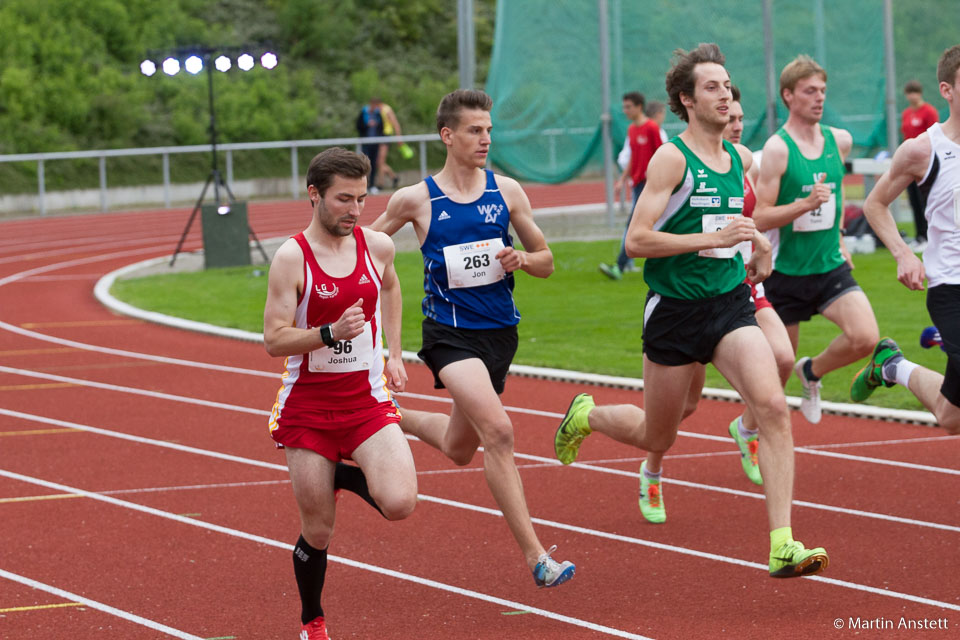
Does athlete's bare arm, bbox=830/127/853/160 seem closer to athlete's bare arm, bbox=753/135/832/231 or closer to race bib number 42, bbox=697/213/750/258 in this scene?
athlete's bare arm, bbox=753/135/832/231

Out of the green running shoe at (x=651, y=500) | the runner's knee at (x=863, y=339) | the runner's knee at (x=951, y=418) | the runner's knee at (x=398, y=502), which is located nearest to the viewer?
the runner's knee at (x=398, y=502)

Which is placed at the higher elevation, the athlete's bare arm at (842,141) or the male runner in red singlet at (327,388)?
the athlete's bare arm at (842,141)

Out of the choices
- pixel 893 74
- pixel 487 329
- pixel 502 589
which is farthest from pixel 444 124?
pixel 893 74

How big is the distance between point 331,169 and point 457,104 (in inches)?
45.9

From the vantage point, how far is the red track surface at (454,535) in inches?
214

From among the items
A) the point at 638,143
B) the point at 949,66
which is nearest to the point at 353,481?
the point at 949,66

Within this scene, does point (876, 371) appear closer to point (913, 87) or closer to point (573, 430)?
point (573, 430)

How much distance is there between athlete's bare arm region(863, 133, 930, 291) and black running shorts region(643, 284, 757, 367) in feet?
2.23

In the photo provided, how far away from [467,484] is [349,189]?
3.02 meters

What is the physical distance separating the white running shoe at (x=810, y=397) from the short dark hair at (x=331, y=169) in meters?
3.81

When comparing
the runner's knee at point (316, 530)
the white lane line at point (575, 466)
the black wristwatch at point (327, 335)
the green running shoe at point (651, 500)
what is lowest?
the white lane line at point (575, 466)

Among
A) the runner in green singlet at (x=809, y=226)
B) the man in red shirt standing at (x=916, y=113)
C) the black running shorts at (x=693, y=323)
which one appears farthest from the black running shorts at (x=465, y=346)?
the man in red shirt standing at (x=916, y=113)

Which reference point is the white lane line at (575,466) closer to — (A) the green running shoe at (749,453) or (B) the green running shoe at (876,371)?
(A) the green running shoe at (749,453)

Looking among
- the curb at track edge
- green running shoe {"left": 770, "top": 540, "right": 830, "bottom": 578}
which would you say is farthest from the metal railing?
green running shoe {"left": 770, "top": 540, "right": 830, "bottom": 578}
